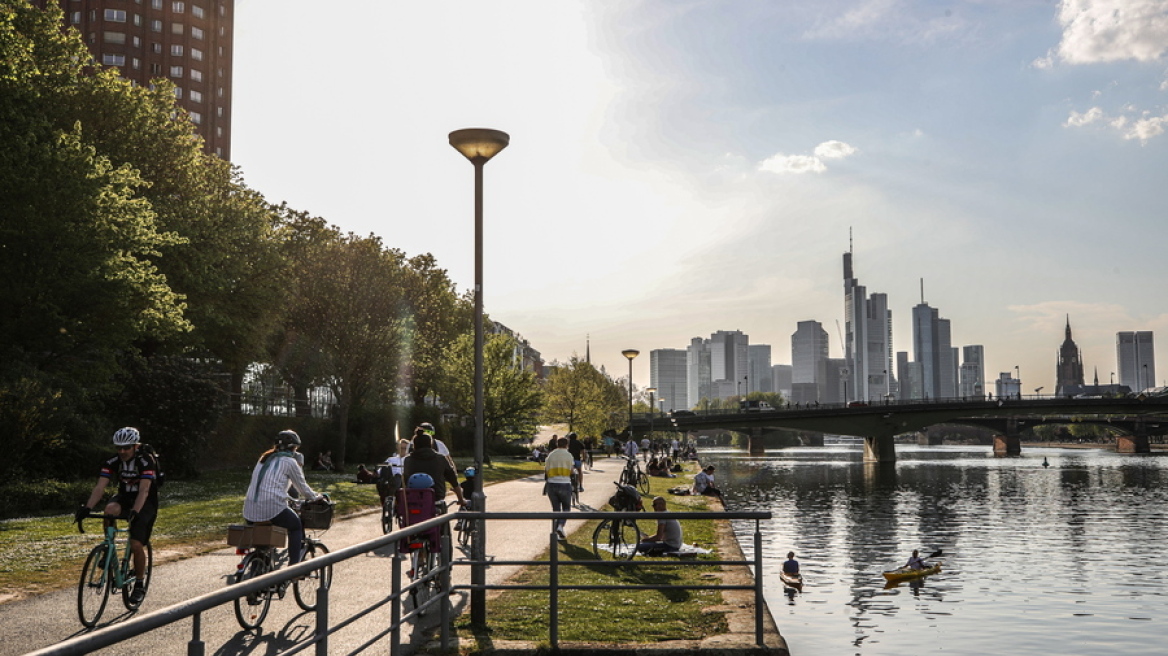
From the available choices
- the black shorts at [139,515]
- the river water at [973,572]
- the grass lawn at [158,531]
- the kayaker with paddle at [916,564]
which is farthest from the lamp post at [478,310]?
the kayaker with paddle at [916,564]

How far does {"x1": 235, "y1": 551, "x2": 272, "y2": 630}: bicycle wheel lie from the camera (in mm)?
9320

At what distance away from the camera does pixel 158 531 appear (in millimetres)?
18516

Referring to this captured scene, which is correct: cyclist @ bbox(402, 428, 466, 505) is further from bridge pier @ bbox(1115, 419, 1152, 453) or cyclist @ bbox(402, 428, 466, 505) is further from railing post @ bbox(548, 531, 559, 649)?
bridge pier @ bbox(1115, 419, 1152, 453)

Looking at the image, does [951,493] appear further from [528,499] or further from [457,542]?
[457,542]

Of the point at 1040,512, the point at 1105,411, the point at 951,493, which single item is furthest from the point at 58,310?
the point at 1105,411

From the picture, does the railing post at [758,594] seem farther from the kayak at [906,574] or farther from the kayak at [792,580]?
the kayak at [906,574]

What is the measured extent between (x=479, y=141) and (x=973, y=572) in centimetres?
1896

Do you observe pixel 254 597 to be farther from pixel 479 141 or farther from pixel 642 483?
pixel 642 483

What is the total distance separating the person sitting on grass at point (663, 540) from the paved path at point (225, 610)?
5.89 feet

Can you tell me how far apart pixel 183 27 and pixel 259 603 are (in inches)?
3763

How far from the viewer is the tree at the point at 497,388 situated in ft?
179

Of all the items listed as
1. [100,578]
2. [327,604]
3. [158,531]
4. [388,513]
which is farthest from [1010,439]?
[327,604]

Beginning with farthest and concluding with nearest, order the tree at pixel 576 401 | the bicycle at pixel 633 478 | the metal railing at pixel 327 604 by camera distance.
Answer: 1. the tree at pixel 576 401
2. the bicycle at pixel 633 478
3. the metal railing at pixel 327 604

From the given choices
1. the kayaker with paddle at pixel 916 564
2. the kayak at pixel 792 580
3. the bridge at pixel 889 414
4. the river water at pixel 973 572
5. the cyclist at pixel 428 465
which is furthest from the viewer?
the bridge at pixel 889 414
